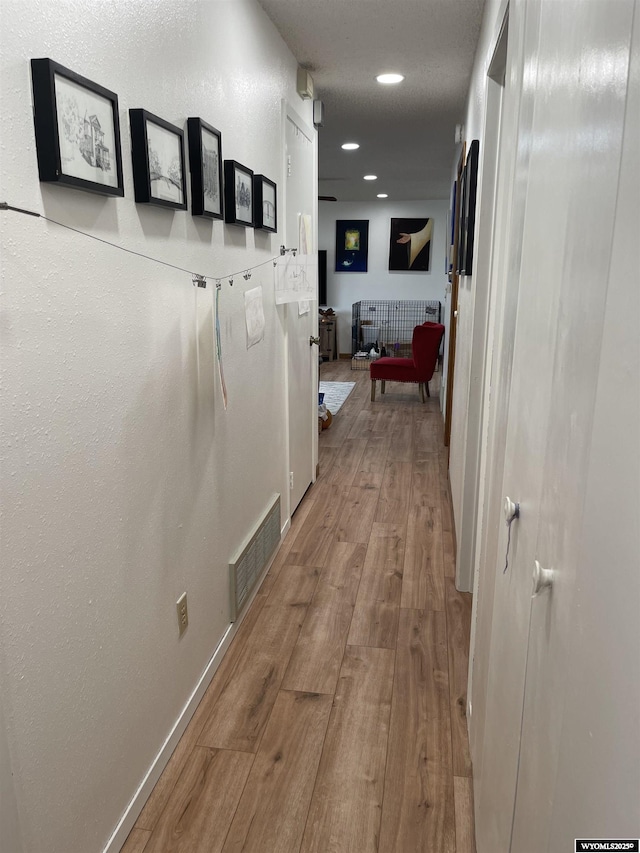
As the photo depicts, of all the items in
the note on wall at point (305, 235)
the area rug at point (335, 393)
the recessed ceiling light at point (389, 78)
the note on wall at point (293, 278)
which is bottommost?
the area rug at point (335, 393)

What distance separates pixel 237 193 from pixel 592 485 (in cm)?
191

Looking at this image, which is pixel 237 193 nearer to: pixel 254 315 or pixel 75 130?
pixel 254 315

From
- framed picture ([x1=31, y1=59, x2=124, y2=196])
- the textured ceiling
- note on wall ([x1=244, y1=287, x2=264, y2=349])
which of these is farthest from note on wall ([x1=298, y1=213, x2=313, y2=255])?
framed picture ([x1=31, y1=59, x2=124, y2=196])

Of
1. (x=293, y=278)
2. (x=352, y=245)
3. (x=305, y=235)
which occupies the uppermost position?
(x=352, y=245)

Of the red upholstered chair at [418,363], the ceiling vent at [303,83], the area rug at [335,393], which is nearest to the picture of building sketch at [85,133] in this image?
the ceiling vent at [303,83]

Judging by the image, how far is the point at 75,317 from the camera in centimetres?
128

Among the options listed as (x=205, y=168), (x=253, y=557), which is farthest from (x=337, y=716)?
(x=205, y=168)

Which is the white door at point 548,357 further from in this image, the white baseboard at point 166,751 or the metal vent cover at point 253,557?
the metal vent cover at point 253,557

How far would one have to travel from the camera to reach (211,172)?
1965mm

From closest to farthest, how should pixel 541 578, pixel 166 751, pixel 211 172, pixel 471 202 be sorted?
1. pixel 541 578
2. pixel 166 751
3. pixel 211 172
4. pixel 471 202

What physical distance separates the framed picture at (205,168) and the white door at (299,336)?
1149 millimetres

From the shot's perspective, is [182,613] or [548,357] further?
[182,613]

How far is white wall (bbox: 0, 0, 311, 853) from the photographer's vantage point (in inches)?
44.4

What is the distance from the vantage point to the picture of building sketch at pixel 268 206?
8.56 feet
